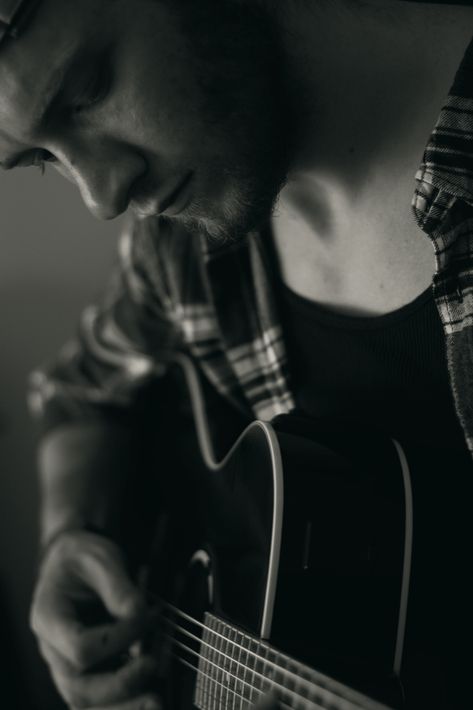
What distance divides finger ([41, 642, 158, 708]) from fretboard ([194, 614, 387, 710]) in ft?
0.48

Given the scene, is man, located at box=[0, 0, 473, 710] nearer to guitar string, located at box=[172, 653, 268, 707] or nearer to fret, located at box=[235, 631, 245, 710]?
guitar string, located at box=[172, 653, 268, 707]

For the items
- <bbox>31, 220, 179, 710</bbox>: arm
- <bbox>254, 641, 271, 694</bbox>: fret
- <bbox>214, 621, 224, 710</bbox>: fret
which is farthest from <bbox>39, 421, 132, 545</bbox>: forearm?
<bbox>254, 641, 271, 694</bbox>: fret

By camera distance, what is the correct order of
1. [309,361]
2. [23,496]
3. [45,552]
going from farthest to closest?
1. [23,496]
2. [45,552]
3. [309,361]

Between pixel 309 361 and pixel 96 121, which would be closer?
pixel 96 121

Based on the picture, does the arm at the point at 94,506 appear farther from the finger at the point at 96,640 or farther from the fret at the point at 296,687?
the fret at the point at 296,687

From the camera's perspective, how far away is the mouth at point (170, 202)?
2.85ft

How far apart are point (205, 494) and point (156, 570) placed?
162 mm

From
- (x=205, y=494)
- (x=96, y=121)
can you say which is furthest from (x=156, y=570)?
(x=96, y=121)

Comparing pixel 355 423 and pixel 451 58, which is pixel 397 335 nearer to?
pixel 355 423

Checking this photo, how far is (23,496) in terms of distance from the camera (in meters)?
1.86

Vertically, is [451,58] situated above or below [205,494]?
above

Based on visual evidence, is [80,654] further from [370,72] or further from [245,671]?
[370,72]

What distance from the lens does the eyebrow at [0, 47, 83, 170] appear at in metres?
0.75

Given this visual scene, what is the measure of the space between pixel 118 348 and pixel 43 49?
675mm
